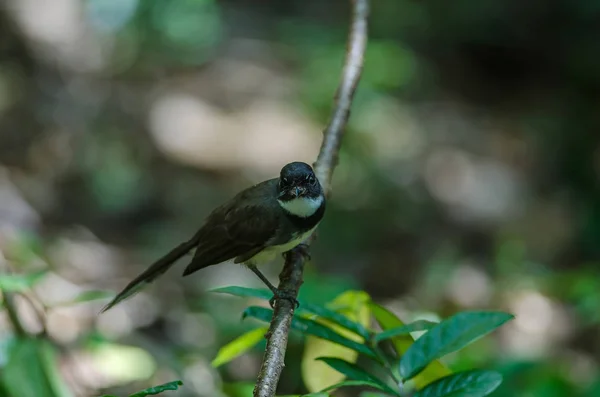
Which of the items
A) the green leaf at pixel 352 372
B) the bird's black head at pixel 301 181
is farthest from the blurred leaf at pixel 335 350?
the bird's black head at pixel 301 181

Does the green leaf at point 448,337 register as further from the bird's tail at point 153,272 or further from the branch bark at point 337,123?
the bird's tail at point 153,272

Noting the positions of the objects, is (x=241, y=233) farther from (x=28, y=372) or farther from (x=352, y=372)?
(x=352, y=372)

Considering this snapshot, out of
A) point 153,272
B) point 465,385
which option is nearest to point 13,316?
point 153,272

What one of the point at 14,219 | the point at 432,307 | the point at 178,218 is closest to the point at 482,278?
the point at 432,307

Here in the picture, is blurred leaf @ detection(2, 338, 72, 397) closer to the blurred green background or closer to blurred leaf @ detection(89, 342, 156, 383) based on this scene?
the blurred green background

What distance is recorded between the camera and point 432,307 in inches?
229

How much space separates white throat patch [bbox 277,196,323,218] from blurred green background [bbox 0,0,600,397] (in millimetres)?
898

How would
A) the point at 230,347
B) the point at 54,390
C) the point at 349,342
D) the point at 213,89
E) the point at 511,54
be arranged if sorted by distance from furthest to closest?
the point at 511,54
the point at 213,89
the point at 54,390
the point at 230,347
the point at 349,342

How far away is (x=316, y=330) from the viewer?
1854mm

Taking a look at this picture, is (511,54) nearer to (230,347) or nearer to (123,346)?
(123,346)

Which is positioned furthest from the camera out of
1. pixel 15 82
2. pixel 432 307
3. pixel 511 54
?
pixel 511 54

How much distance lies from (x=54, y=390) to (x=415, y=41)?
1011cm

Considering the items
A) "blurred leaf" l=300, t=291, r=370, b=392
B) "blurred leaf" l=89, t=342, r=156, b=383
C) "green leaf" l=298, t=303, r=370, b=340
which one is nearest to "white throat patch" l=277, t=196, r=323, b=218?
"blurred leaf" l=300, t=291, r=370, b=392

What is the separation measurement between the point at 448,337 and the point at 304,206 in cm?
120
